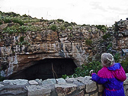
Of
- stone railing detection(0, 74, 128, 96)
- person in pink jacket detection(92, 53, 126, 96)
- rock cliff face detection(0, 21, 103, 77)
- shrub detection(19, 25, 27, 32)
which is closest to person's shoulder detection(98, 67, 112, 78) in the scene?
person in pink jacket detection(92, 53, 126, 96)

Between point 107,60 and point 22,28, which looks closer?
point 107,60

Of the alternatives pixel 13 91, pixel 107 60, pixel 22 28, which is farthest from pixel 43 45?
pixel 107 60

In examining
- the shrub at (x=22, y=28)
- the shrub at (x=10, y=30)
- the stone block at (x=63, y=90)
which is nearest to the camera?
the stone block at (x=63, y=90)

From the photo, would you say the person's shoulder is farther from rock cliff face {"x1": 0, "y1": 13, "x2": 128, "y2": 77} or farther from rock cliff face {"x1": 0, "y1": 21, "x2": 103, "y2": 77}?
rock cliff face {"x1": 0, "y1": 21, "x2": 103, "y2": 77}

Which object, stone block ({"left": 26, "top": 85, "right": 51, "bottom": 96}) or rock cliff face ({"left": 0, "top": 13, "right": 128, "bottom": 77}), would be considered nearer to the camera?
stone block ({"left": 26, "top": 85, "right": 51, "bottom": 96})

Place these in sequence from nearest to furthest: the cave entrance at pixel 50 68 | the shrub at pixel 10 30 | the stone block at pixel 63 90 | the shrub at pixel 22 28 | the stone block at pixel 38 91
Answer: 1. the stone block at pixel 38 91
2. the stone block at pixel 63 90
3. the shrub at pixel 10 30
4. the shrub at pixel 22 28
5. the cave entrance at pixel 50 68

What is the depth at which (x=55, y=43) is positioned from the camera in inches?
381

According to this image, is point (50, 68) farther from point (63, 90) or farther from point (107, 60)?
point (107, 60)

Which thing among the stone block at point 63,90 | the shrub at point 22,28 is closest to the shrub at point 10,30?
the shrub at point 22,28

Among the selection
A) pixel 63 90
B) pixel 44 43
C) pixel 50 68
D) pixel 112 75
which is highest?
pixel 44 43

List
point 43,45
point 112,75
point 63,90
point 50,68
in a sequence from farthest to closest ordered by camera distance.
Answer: point 50,68, point 43,45, point 63,90, point 112,75

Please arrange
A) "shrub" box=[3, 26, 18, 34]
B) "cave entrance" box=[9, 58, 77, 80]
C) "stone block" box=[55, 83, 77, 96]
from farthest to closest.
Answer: "cave entrance" box=[9, 58, 77, 80]
"shrub" box=[3, 26, 18, 34]
"stone block" box=[55, 83, 77, 96]

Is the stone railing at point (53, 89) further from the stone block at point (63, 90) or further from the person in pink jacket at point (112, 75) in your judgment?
the person in pink jacket at point (112, 75)

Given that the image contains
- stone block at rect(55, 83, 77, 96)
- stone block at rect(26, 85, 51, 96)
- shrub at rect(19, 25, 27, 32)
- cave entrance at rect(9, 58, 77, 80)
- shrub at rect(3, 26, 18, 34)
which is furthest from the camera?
cave entrance at rect(9, 58, 77, 80)
